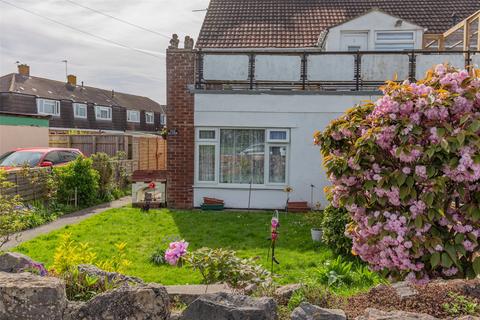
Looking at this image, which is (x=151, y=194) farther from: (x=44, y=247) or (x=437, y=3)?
(x=437, y=3)

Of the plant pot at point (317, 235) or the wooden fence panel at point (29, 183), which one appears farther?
the wooden fence panel at point (29, 183)

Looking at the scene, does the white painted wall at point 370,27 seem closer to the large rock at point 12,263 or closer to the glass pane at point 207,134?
the glass pane at point 207,134

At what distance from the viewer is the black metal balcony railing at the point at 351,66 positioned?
453 inches

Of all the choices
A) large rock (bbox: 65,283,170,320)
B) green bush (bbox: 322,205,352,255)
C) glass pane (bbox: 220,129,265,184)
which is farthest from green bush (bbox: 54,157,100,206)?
large rock (bbox: 65,283,170,320)

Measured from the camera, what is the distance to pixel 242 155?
39.6 ft

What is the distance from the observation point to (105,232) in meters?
9.24

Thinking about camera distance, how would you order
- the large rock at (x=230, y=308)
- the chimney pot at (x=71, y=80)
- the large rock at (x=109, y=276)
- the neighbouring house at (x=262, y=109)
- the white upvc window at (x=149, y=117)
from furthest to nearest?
the white upvc window at (x=149, y=117) < the chimney pot at (x=71, y=80) < the neighbouring house at (x=262, y=109) < the large rock at (x=109, y=276) < the large rock at (x=230, y=308)

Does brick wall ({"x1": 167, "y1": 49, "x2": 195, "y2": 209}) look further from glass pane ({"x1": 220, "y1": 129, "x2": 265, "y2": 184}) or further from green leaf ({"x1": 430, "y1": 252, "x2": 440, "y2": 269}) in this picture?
green leaf ({"x1": 430, "y1": 252, "x2": 440, "y2": 269})

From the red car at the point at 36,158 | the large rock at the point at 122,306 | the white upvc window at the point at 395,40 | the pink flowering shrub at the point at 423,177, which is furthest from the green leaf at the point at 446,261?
the red car at the point at 36,158

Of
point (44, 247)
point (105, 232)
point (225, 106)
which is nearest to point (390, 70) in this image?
point (225, 106)

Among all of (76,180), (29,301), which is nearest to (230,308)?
(29,301)

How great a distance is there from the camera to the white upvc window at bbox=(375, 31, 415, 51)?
14062mm

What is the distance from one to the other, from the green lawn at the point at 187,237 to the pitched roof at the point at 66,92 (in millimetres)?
24155

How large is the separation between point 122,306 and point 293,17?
1544 cm
